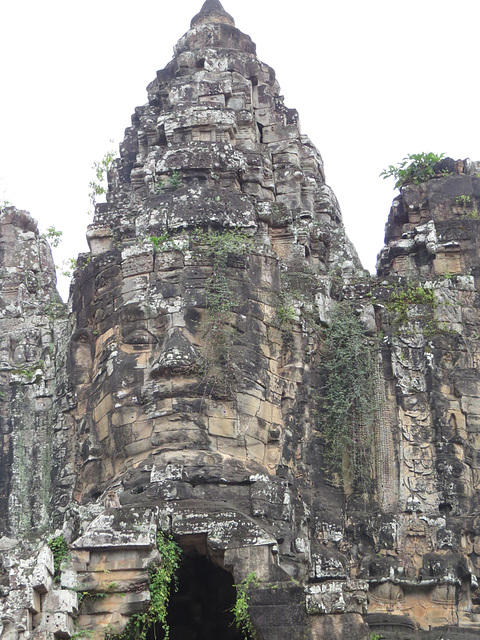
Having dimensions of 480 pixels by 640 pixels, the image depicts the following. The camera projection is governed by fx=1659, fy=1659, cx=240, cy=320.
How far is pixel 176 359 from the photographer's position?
28438mm

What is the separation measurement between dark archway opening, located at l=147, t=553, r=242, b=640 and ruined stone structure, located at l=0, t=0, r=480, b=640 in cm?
4

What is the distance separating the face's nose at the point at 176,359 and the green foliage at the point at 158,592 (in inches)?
131

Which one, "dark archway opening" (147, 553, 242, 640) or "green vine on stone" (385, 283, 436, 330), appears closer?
"dark archway opening" (147, 553, 242, 640)

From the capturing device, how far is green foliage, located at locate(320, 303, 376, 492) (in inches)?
1179

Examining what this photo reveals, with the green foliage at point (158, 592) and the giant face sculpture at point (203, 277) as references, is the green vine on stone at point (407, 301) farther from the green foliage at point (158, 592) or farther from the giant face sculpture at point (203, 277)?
the green foliage at point (158, 592)

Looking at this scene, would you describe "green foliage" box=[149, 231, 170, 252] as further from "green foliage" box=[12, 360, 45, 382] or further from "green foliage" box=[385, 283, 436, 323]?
"green foliage" box=[385, 283, 436, 323]

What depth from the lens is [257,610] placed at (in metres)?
25.1

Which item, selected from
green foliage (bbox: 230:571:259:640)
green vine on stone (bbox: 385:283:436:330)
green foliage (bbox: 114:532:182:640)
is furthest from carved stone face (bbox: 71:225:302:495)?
green foliage (bbox: 230:571:259:640)

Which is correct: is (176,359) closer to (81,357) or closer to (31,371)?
(81,357)

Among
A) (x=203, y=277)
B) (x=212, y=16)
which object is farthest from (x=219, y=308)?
(x=212, y=16)

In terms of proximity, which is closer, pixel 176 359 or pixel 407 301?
pixel 176 359

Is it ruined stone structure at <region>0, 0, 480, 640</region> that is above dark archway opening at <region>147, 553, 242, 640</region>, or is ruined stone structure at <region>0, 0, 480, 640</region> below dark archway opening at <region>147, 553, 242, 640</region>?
above

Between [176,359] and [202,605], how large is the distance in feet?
14.9

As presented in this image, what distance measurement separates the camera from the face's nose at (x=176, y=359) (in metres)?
28.4
